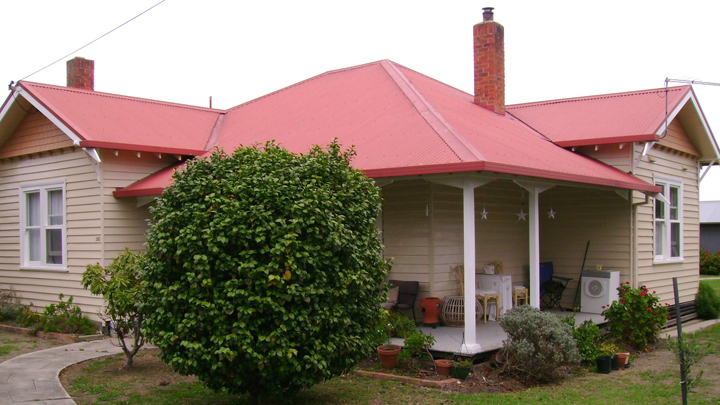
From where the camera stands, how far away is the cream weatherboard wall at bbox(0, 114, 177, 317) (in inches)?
428

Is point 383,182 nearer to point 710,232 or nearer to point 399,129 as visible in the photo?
point 399,129

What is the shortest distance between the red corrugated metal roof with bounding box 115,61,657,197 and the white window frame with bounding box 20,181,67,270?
158cm

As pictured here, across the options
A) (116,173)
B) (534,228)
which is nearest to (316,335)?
(534,228)

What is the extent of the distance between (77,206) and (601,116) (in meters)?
10.2

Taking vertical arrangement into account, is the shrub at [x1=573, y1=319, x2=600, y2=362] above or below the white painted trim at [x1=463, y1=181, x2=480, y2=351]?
below

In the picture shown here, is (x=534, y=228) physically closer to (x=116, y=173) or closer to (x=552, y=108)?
(x=552, y=108)

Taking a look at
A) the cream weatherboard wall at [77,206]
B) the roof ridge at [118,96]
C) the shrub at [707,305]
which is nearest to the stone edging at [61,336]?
the cream weatherboard wall at [77,206]

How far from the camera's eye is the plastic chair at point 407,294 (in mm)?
9414

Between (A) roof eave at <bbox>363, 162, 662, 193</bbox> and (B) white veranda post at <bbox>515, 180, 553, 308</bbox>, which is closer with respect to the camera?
(A) roof eave at <bbox>363, 162, 662, 193</bbox>

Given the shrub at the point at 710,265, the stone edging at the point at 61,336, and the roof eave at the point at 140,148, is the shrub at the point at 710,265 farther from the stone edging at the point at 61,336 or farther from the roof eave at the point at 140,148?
the stone edging at the point at 61,336

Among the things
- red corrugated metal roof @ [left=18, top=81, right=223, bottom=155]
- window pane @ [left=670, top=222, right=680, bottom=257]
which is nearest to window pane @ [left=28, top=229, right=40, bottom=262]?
red corrugated metal roof @ [left=18, top=81, right=223, bottom=155]

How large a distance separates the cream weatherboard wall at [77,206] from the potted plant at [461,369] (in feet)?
18.4

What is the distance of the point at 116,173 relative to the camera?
1105 cm

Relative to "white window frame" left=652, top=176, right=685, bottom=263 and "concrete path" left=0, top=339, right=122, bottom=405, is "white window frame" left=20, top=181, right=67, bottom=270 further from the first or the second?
"white window frame" left=652, top=176, right=685, bottom=263
